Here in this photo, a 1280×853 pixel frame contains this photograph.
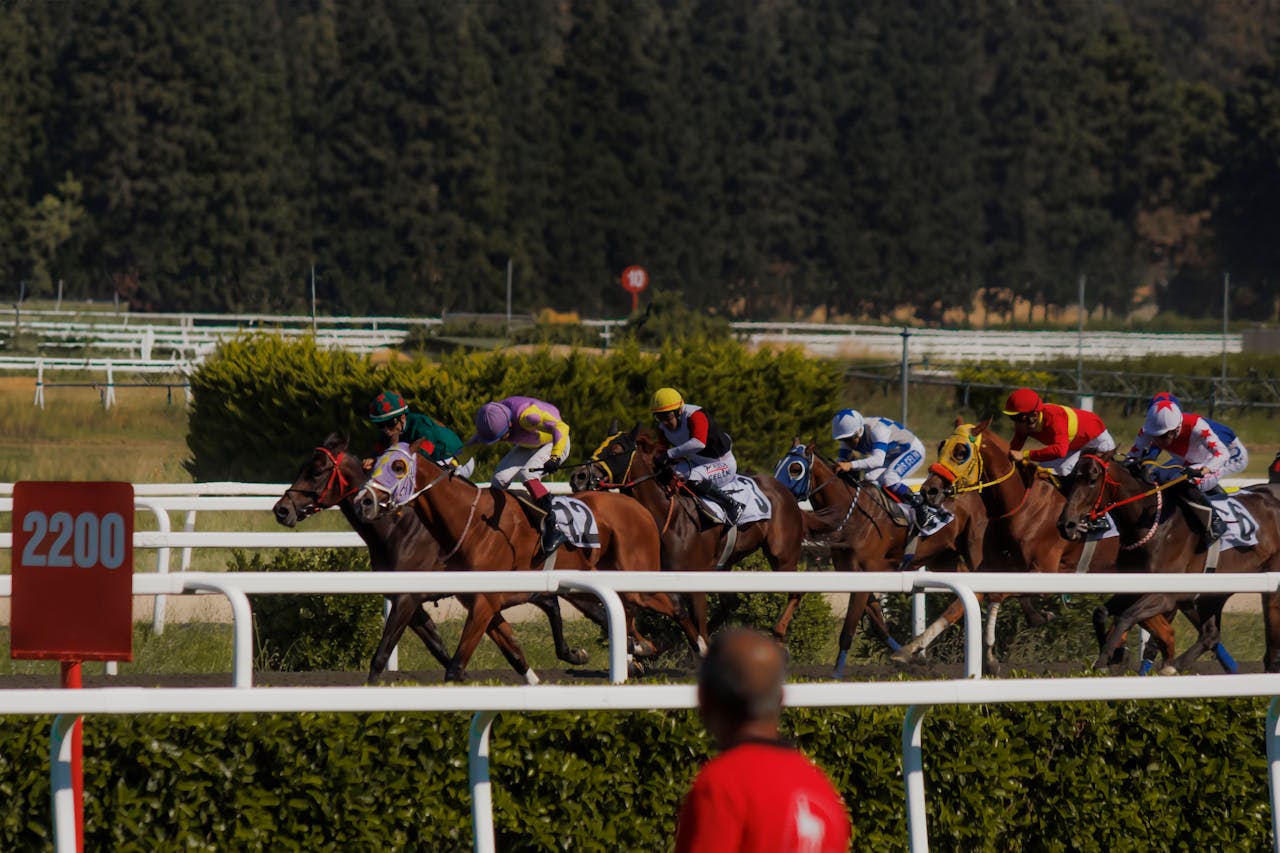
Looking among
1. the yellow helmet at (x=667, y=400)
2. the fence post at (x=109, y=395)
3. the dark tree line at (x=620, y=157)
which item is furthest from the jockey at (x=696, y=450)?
the dark tree line at (x=620, y=157)

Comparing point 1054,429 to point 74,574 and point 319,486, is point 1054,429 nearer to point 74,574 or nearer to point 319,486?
point 319,486

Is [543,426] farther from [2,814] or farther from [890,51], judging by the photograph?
[890,51]

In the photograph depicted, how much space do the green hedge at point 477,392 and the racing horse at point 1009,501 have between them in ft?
17.4

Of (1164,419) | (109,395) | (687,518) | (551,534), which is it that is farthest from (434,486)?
(109,395)

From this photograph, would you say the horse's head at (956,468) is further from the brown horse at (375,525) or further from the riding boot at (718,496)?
the brown horse at (375,525)

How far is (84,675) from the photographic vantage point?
833 cm

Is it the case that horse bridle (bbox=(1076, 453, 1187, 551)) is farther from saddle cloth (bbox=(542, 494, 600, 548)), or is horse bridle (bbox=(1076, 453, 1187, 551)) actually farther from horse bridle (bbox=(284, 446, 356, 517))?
horse bridle (bbox=(284, 446, 356, 517))

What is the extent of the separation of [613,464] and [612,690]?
6.16 metres

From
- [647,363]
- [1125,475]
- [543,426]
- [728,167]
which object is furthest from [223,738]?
[728,167]

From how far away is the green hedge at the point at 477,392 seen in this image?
51.8ft

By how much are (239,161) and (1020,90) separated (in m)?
27.7

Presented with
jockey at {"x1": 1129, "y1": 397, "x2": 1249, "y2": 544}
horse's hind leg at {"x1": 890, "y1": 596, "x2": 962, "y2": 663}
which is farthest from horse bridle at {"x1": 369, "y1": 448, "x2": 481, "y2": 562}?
jockey at {"x1": 1129, "y1": 397, "x2": 1249, "y2": 544}

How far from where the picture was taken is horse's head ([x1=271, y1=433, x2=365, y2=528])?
333 inches

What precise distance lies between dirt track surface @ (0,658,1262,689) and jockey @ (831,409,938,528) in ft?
5.13
